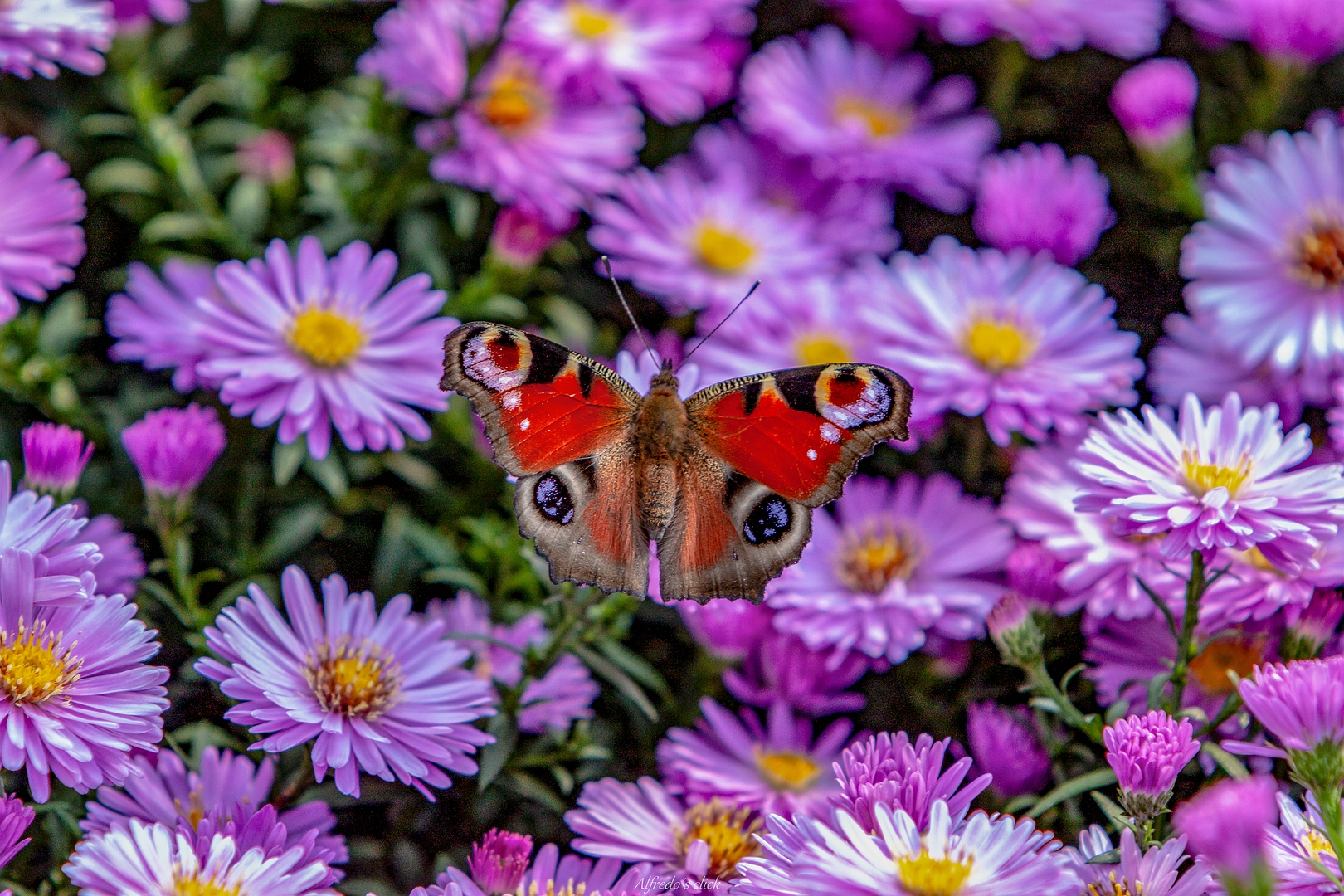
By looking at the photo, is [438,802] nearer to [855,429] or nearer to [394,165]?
[855,429]

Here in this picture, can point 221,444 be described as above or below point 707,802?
above

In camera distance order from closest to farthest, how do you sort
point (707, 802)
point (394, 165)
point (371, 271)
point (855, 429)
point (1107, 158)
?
point (855, 429) → point (707, 802) → point (371, 271) → point (394, 165) → point (1107, 158)

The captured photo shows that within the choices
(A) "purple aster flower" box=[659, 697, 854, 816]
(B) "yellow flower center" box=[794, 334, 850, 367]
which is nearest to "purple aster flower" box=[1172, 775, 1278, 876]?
(A) "purple aster flower" box=[659, 697, 854, 816]

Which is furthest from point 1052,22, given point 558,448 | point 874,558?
point 558,448

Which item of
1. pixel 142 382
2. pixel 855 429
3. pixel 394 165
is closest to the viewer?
pixel 855 429

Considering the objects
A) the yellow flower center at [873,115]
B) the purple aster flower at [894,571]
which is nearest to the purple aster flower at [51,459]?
the purple aster flower at [894,571]

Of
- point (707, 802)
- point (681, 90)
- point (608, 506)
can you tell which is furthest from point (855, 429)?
point (681, 90)

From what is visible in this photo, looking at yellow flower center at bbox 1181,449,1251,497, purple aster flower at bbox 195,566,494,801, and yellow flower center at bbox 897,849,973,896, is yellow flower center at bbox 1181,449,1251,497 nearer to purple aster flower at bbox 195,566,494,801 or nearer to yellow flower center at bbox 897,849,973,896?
yellow flower center at bbox 897,849,973,896
